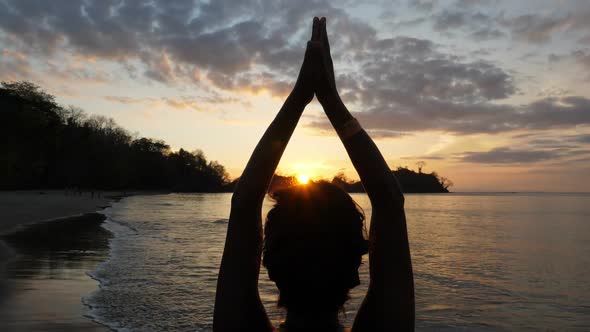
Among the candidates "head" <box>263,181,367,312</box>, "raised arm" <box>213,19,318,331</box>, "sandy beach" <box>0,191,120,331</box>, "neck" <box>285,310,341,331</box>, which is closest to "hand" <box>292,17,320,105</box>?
"raised arm" <box>213,19,318,331</box>

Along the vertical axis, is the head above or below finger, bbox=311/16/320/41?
below

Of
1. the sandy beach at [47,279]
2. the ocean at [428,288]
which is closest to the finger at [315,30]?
the ocean at [428,288]

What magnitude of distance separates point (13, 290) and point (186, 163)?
442ft

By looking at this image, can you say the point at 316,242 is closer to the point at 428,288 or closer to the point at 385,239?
the point at 385,239

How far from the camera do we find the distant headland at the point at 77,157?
148 feet

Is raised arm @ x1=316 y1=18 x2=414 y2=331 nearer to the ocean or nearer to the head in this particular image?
the head

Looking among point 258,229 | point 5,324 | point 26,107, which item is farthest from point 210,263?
point 26,107

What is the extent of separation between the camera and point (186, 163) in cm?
13850

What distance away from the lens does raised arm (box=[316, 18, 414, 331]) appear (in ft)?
4.50

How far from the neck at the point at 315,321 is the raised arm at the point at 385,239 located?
0.12 metres

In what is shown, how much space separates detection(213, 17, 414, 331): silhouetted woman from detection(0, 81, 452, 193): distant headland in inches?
14.7

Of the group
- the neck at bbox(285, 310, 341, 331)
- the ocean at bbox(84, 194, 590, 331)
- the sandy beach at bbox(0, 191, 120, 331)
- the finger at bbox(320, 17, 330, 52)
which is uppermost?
the finger at bbox(320, 17, 330, 52)

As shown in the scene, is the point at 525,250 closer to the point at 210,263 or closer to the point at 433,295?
the point at 433,295

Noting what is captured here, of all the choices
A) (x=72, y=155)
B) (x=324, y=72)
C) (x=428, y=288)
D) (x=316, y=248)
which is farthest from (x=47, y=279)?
(x=72, y=155)
